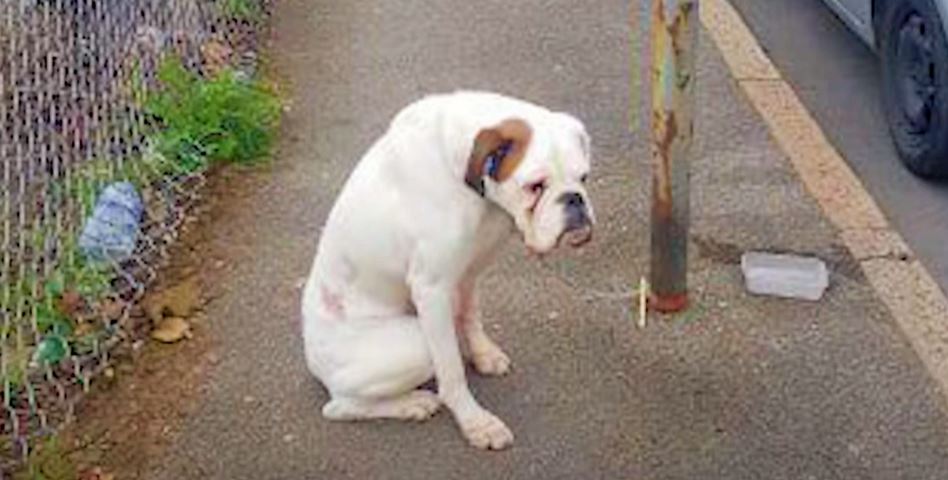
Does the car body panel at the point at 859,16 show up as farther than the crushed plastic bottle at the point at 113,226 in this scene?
Yes

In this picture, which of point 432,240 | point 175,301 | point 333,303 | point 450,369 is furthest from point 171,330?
point 432,240

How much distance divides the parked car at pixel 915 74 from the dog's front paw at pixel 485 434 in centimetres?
204

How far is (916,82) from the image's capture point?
504 cm

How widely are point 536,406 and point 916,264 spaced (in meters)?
1.39

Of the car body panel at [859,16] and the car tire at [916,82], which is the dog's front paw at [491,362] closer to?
the car tire at [916,82]

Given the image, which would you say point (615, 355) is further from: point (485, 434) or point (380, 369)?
point (380, 369)

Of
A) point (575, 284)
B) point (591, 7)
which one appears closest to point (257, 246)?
point (575, 284)

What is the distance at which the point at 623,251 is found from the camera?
4.59 metres

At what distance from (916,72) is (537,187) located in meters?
2.38

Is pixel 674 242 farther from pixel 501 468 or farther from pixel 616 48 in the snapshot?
pixel 616 48

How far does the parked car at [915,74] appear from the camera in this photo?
4.77m

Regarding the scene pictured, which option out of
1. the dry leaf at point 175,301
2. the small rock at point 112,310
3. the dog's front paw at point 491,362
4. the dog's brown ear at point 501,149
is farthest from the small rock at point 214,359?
the dog's brown ear at point 501,149

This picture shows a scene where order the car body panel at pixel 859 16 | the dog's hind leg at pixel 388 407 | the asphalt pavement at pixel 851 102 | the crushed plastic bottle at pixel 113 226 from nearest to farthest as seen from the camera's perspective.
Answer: the dog's hind leg at pixel 388 407 < the crushed plastic bottle at pixel 113 226 < the asphalt pavement at pixel 851 102 < the car body panel at pixel 859 16

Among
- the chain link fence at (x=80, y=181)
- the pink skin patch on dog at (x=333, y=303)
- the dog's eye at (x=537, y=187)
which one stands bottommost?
the chain link fence at (x=80, y=181)
